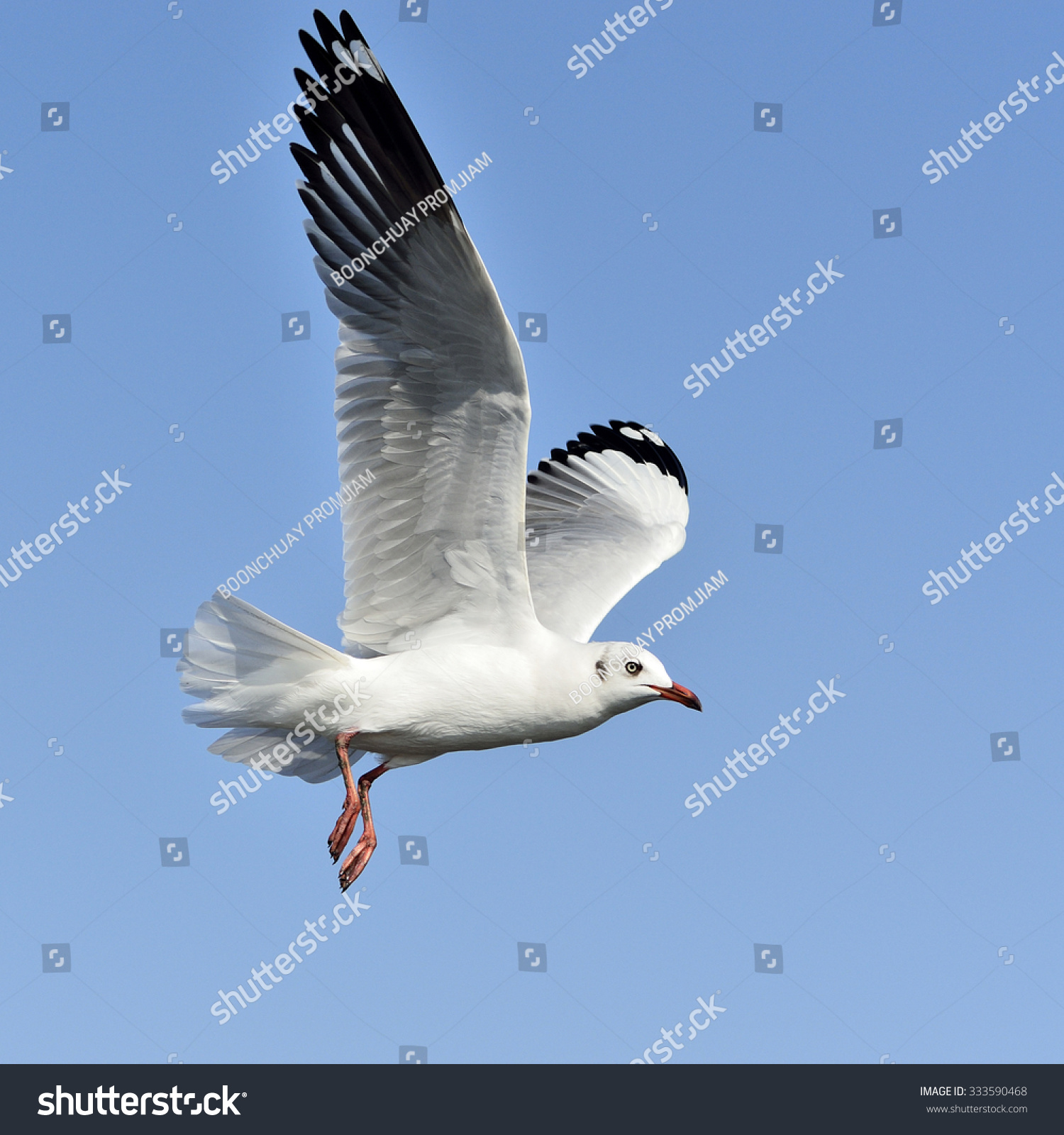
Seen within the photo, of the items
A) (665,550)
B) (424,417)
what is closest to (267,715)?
(424,417)

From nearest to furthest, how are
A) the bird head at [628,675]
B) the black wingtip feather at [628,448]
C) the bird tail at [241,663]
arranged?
the bird tail at [241,663], the bird head at [628,675], the black wingtip feather at [628,448]

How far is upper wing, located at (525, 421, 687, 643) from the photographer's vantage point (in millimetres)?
7988

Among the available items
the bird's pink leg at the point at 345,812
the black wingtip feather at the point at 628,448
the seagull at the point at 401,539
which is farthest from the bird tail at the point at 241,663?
the black wingtip feather at the point at 628,448

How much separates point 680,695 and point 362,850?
1.66 metres

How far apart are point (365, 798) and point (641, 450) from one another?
166 inches

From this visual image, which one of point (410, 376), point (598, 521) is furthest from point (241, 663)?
point (598, 521)

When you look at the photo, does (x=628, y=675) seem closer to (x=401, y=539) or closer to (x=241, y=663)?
(x=401, y=539)

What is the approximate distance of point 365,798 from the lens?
21.6 ft

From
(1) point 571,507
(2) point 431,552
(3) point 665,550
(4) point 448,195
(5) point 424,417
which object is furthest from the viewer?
(1) point 571,507

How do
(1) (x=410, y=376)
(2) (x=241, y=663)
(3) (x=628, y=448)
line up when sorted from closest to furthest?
(1) (x=410, y=376) → (2) (x=241, y=663) → (3) (x=628, y=448)

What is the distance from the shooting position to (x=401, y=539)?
6.45 metres

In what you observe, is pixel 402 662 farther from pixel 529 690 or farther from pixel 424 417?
pixel 424 417

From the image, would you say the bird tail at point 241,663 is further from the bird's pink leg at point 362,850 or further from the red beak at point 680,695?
the red beak at point 680,695

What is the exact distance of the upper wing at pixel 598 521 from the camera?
7988 millimetres
